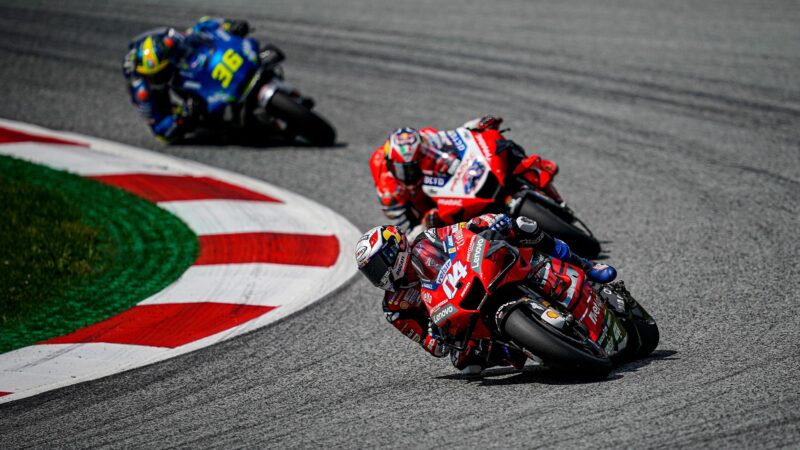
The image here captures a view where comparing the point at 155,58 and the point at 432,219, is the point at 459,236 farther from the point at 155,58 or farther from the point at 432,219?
the point at 155,58

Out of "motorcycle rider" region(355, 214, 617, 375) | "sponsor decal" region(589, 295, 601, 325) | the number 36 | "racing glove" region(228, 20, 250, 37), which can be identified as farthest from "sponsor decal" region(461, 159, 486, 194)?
"racing glove" region(228, 20, 250, 37)

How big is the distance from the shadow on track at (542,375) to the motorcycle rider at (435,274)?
9 cm

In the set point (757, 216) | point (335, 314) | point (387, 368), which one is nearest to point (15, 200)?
point (335, 314)

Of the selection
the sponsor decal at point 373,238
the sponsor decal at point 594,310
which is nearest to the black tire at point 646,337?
the sponsor decal at point 594,310

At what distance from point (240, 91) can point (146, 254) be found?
3.52m

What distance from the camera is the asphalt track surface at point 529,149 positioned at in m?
5.36

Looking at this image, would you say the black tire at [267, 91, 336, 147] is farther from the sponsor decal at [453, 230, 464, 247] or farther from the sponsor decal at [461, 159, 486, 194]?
→ the sponsor decal at [453, 230, 464, 247]

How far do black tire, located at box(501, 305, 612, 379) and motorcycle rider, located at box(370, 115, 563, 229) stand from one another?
2.73 metres

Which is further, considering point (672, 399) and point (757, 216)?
point (757, 216)

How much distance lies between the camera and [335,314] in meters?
7.49

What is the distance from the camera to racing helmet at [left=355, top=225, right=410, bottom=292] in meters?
5.81

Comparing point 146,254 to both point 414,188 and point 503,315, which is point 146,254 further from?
point 503,315

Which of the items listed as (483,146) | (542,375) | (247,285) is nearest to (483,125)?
(483,146)

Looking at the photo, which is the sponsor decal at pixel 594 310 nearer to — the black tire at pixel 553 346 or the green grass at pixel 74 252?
the black tire at pixel 553 346
